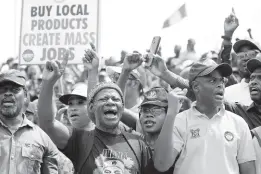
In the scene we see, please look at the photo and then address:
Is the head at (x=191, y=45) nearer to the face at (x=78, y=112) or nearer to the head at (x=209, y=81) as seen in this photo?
the face at (x=78, y=112)

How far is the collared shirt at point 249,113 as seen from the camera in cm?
513

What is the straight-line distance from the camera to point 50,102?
455 centimetres

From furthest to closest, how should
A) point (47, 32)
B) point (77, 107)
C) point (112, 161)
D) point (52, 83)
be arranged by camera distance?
1. point (47, 32)
2. point (77, 107)
3. point (52, 83)
4. point (112, 161)

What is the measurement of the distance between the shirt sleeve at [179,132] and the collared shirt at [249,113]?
719 millimetres

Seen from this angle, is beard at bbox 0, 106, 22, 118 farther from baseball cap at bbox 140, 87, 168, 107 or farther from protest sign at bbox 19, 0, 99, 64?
protest sign at bbox 19, 0, 99, 64

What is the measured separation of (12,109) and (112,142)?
2.81 feet

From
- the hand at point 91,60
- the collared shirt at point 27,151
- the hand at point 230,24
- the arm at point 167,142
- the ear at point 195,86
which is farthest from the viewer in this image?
the hand at point 230,24

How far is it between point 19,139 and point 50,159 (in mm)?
307

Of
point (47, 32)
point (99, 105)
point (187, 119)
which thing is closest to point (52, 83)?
point (99, 105)

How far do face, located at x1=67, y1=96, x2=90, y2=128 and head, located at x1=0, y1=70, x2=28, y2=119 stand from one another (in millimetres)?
978

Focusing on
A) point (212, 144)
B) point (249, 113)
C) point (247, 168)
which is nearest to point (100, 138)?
point (212, 144)

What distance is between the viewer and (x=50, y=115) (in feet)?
14.8

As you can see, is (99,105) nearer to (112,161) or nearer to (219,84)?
(112,161)

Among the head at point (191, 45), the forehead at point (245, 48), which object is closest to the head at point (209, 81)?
the forehead at point (245, 48)
